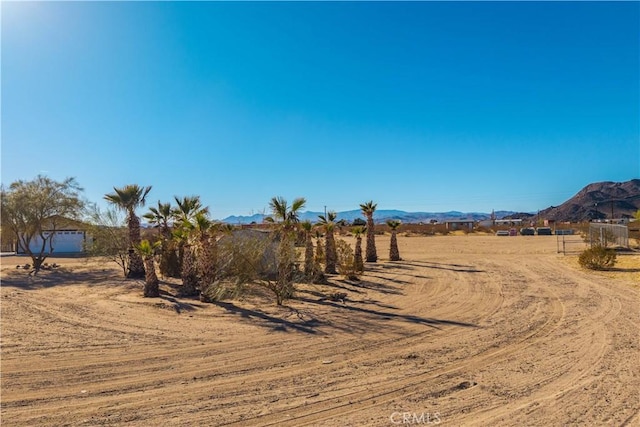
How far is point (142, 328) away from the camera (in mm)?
11555

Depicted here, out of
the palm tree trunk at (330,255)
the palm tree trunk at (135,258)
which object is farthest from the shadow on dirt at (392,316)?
the palm tree trunk at (135,258)

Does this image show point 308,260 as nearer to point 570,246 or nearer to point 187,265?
point 187,265

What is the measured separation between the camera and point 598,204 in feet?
506

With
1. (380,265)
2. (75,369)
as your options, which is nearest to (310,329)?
(75,369)

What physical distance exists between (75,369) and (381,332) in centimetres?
692

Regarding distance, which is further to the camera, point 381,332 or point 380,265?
point 380,265

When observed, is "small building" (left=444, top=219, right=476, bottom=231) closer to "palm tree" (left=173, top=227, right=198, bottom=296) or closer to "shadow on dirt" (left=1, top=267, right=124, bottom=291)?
"shadow on dirt" (left=1, top=267, right=124, bottom=291)

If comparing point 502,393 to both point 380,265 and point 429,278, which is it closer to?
point 429,278

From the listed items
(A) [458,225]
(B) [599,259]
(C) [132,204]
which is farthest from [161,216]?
(A) [458,225]

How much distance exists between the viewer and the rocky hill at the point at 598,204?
149 meters

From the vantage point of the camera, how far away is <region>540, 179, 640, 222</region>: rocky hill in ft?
489

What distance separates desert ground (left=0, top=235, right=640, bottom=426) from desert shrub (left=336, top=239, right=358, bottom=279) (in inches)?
162

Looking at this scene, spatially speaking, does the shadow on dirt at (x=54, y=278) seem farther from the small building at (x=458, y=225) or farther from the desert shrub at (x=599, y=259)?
the small building at (x=458, y=225)

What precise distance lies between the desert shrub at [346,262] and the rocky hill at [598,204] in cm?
14366
